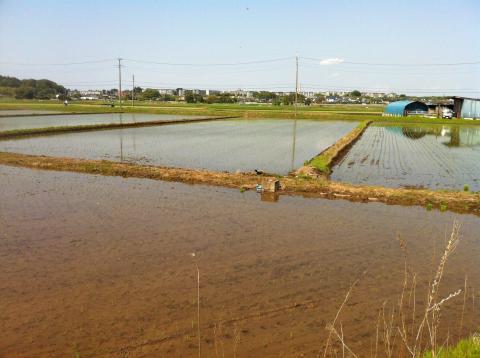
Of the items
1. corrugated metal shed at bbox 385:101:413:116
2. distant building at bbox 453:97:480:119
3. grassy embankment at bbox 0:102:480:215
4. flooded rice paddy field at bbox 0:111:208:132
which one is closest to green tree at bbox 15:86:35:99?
flooded rice paddy field at bbox 0:111:208:132

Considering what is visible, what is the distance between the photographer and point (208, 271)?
18.1ft

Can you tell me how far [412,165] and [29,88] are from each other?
100242 mm

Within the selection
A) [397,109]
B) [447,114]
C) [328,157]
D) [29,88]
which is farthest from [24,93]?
[328,157]

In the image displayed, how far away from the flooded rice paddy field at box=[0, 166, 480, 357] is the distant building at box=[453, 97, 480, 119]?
39.6 m

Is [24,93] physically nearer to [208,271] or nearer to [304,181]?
[304,181]

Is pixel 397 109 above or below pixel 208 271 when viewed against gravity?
above

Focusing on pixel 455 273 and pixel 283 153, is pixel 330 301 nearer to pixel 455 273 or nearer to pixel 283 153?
pixel 455 273

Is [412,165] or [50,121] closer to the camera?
[412,165]

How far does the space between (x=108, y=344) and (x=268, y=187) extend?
22.2 feet

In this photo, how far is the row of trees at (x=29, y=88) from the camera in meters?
92.3

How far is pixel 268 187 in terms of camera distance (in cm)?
1016

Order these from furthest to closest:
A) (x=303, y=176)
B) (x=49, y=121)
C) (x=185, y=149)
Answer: (x=49, y=121), (x=185, y=149), (x=303, y=176)

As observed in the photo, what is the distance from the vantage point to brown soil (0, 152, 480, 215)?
9.36 meters

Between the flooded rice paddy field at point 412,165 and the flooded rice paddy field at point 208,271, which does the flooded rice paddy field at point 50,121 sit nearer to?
the flooded rice paddy field at point 208,271
